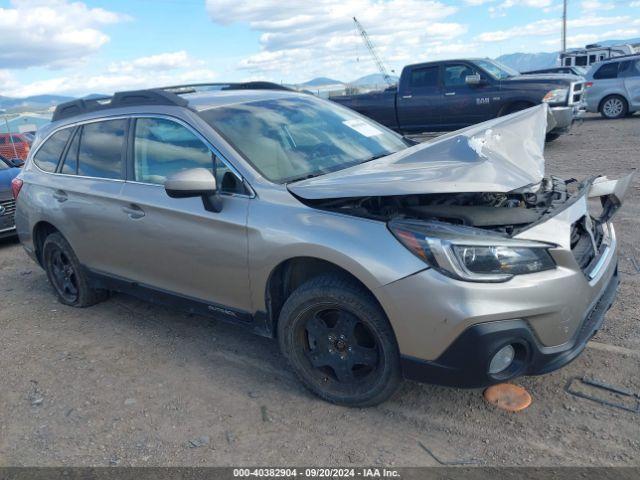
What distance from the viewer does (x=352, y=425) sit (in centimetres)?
315

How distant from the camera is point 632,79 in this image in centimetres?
1609

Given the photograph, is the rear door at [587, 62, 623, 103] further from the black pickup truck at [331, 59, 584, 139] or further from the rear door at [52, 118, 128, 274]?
the rear door at [52, 118, 128, 274]

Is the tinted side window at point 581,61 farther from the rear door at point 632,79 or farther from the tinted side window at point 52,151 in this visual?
the tinted side window at point 52,151

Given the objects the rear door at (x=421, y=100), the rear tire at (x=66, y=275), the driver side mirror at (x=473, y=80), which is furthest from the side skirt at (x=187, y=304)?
the rear door at (x=421, y=100)

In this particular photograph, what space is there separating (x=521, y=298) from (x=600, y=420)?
0.86 m

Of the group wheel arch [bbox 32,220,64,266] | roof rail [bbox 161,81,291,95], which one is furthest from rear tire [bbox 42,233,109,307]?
A: roof rail [bbox 161,81,291,95]

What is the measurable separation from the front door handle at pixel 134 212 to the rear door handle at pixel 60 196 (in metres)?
0.92

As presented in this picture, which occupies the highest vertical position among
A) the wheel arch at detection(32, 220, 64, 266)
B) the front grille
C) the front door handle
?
the front door handle

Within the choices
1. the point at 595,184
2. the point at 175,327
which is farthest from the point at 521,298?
the point at 175,327

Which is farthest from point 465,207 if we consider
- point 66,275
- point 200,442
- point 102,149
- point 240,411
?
point 66,275

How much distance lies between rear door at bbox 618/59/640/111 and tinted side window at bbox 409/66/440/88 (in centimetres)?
659

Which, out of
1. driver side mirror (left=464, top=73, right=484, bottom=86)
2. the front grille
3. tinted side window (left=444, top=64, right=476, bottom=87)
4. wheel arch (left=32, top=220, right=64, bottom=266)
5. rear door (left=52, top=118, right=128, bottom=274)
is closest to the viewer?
the front grille

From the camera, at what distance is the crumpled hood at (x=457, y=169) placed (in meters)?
2.90

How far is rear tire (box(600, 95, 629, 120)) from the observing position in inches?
649
